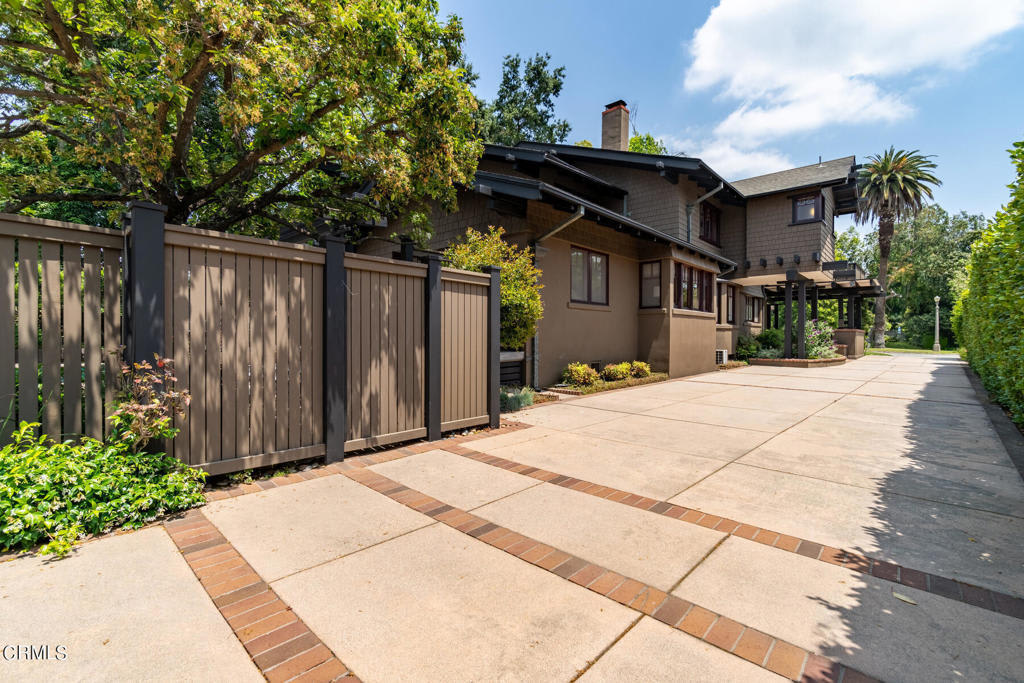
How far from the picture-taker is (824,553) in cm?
271

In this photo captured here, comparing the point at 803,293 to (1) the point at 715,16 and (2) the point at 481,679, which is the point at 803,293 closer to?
(1) the point at 715,16

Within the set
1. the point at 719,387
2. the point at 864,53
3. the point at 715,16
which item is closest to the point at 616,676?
the point at 719,387

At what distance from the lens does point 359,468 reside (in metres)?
4.35

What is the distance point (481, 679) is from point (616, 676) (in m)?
0.52

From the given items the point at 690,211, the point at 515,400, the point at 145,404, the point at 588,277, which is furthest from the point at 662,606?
the point at 690,211

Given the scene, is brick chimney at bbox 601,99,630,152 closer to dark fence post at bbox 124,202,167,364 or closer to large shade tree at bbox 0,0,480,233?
large shade tree at bbox 0,0,480,233

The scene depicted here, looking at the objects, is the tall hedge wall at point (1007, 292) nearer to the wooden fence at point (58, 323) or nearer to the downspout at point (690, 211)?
the downspout at point (690, 211)

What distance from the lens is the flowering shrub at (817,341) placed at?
17.7 meters

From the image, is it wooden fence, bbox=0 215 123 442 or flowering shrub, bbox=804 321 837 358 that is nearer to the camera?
wooden fence, bbox=0 215 123 442

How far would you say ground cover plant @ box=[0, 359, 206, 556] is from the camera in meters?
2.70

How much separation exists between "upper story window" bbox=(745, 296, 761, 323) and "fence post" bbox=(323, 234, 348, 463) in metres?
20.6

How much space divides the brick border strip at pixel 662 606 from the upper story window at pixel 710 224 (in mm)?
15738

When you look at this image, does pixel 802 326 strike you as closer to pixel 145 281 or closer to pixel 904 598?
pixel 904 598

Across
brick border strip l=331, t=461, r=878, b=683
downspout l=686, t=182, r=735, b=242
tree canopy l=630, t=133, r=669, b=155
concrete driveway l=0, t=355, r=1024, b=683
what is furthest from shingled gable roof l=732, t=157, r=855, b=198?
brick border strip l=331, t=461, r=878, b=683
